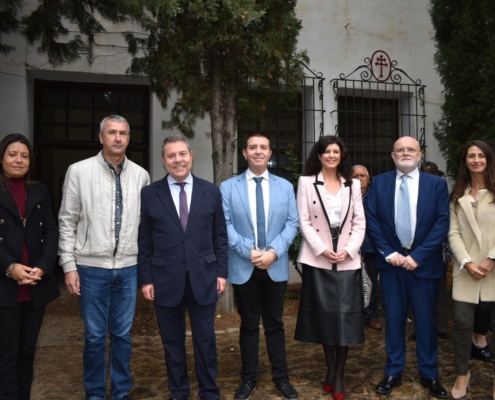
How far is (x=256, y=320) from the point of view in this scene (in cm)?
395

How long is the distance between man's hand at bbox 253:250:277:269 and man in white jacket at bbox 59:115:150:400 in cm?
91

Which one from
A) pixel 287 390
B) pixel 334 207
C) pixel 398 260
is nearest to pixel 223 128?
pixel 334 207

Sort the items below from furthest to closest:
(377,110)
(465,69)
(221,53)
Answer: (377,110) < (465,69) < (221,53)

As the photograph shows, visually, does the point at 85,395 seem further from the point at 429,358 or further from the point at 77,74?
the point at 77,74

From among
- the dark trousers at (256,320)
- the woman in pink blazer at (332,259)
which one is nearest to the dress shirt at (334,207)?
the woman in pink blazer at (332,259)

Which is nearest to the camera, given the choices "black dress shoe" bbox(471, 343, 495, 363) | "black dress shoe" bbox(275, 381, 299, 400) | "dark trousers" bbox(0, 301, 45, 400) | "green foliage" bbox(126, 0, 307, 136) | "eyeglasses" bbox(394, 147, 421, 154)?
"dark trousers" bbox(0, 301, 45, 400)

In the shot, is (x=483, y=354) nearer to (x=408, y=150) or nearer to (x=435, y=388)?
(x=435, y=388)

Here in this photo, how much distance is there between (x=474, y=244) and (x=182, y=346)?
2.34m

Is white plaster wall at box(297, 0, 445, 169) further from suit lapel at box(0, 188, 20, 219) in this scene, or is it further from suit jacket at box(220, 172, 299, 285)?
suit lapel at box(0, 188, 20, 219)

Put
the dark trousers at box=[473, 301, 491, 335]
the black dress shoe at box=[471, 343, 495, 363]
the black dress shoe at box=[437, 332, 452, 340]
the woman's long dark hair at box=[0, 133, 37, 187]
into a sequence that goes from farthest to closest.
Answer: the black dress shoe at box=[437, 332, 452, 340], the dark trousers at box=[473, 301, 491, 335], the black dress shoe at box=[471, 343, 495, 363], the woman's long dark hair at box=[0, 133, 37, 187]

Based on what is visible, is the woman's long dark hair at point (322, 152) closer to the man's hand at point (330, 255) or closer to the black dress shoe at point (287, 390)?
the man's hand at point (330, 255)

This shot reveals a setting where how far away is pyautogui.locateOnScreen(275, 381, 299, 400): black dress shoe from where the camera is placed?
385cm

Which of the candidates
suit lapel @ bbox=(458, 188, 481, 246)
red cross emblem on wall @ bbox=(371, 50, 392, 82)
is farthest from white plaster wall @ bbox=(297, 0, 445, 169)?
suit lapel @ bbox=(458, 188, 481, 246)

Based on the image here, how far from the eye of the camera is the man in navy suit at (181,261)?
3609mm
